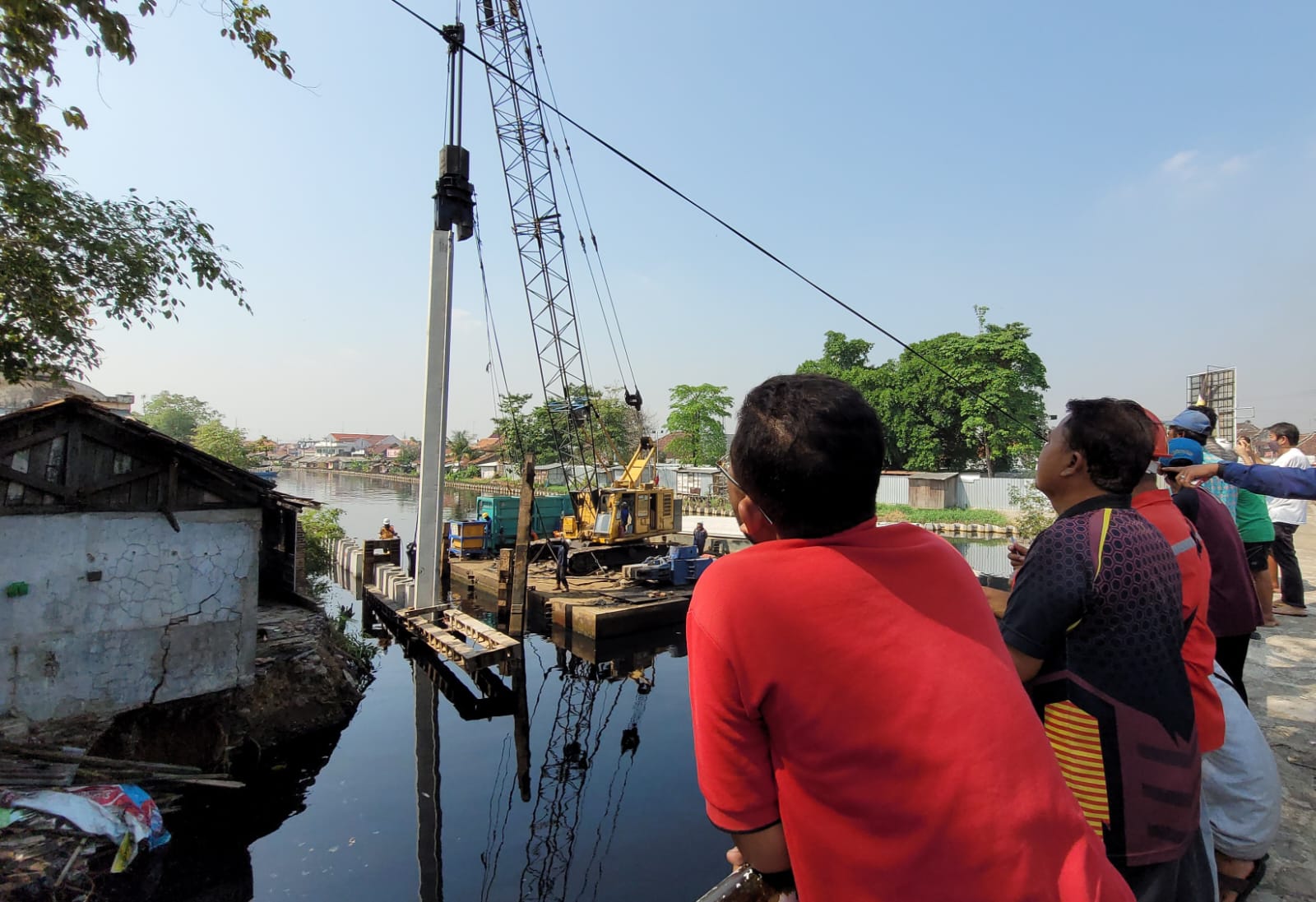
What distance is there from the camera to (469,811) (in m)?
6.93

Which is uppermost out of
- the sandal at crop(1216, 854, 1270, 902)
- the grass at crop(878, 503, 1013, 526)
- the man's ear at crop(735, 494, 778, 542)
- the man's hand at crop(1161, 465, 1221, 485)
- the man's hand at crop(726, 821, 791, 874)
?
the man's hand at crop(1161, 465, 1221, 485)

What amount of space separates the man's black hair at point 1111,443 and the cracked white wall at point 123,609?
7.65m

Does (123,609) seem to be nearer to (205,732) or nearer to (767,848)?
(205,732)

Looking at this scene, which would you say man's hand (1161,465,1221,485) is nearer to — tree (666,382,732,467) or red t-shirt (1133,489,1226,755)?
red t-shirt (1133,489,1226,755)

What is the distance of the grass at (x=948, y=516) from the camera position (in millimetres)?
26891

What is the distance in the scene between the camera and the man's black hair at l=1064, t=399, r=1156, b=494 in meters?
1.76

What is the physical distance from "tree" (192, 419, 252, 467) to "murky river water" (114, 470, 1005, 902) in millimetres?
31264

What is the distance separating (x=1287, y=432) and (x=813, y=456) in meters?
6.46

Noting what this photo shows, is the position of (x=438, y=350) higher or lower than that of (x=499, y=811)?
higher

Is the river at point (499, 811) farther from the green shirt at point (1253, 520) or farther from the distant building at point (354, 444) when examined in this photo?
the distant building at point (354, 444)

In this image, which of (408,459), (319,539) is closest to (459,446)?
(408,459)

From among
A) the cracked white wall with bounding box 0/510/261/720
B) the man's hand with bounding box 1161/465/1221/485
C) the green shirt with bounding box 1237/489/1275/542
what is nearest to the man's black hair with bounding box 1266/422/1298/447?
the green shirt with bounding box 1237/489/1275/542

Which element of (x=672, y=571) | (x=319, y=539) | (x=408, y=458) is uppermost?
(x=408, y=458)

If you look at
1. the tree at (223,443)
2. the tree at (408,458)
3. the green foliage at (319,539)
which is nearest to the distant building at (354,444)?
the tree at (408,458)
